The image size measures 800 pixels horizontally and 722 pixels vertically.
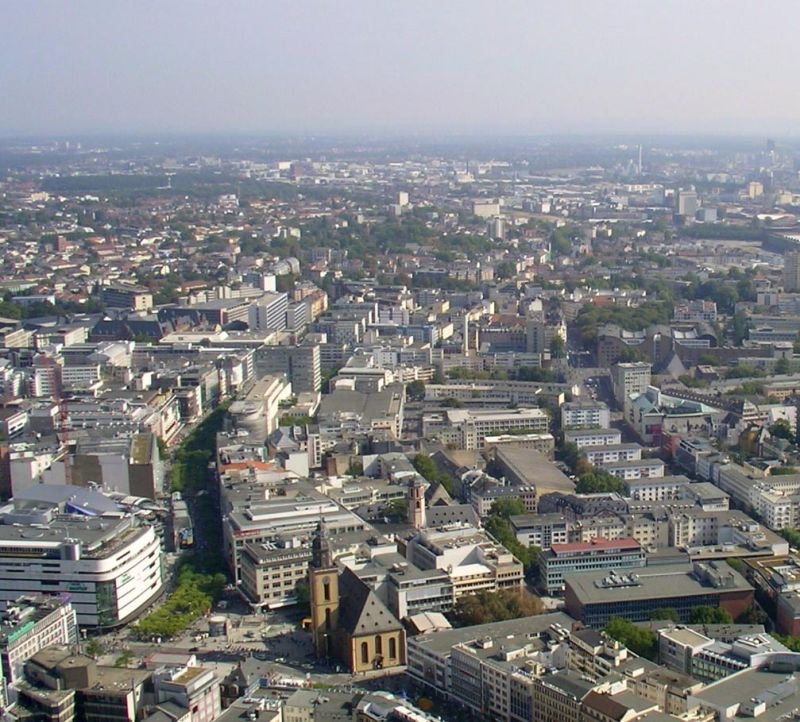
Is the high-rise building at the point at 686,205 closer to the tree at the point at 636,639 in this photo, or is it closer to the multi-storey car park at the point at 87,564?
the multi-storey car park at the point at 87,564

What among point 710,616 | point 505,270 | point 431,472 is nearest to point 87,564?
point 431,472

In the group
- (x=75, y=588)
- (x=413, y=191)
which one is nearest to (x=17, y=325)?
(x=75, y=588)

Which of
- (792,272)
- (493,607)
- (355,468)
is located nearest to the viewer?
(493,607)

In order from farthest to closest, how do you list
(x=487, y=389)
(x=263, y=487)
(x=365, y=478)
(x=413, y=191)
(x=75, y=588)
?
(x=413, y=191) < (x=487, y=389) < (x=365, y=478) < (x=263, y=487) < (x=75, y=588)

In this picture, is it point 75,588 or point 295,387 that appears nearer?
point 75,588

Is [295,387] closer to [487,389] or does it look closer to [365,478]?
[487,389]

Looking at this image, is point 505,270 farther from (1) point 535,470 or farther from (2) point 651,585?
(2) point 651,585
